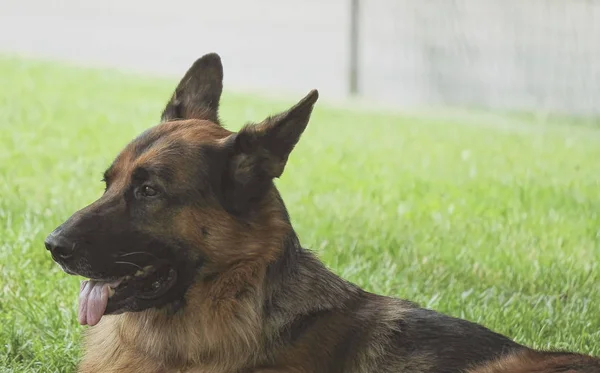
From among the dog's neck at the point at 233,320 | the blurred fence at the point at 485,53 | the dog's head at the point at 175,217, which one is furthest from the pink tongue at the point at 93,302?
the blurred fence at the point at 485,53

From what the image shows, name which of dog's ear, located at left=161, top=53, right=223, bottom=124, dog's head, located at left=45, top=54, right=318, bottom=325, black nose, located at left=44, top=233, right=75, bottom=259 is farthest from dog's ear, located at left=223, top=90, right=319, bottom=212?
black nose, located at left=44, top=233, right=75, bottom=259

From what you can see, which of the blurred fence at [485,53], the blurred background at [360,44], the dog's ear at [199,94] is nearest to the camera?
the dog's ear at [199,94]

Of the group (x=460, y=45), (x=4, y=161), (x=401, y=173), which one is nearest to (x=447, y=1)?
(x=460, y=45)

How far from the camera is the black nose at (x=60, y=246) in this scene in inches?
152

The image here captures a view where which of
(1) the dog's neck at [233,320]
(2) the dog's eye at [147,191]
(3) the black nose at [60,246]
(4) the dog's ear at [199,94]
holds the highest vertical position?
(4) the dog's ear at [199,94]

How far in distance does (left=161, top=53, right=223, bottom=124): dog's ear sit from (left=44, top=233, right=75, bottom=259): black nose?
1067mm

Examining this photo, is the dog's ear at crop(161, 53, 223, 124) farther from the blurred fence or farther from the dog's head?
the blurred fence

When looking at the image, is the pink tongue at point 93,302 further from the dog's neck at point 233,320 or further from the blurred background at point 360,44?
the blurred background at point 360,44

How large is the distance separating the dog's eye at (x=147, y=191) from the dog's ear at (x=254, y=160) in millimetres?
319

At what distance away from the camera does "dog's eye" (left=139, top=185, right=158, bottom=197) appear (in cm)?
403

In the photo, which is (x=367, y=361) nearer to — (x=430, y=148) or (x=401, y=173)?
(x=401, y=173)

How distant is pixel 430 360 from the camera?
13.4 feet

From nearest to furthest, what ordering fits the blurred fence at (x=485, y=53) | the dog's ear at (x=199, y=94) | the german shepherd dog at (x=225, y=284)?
1. the german shepherd dog at (x=225, y=284)
2. the dog's ear at (x=199, y=94)
3. the blurred fence at (x=485, y=53)

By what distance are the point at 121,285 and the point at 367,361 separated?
114cm
